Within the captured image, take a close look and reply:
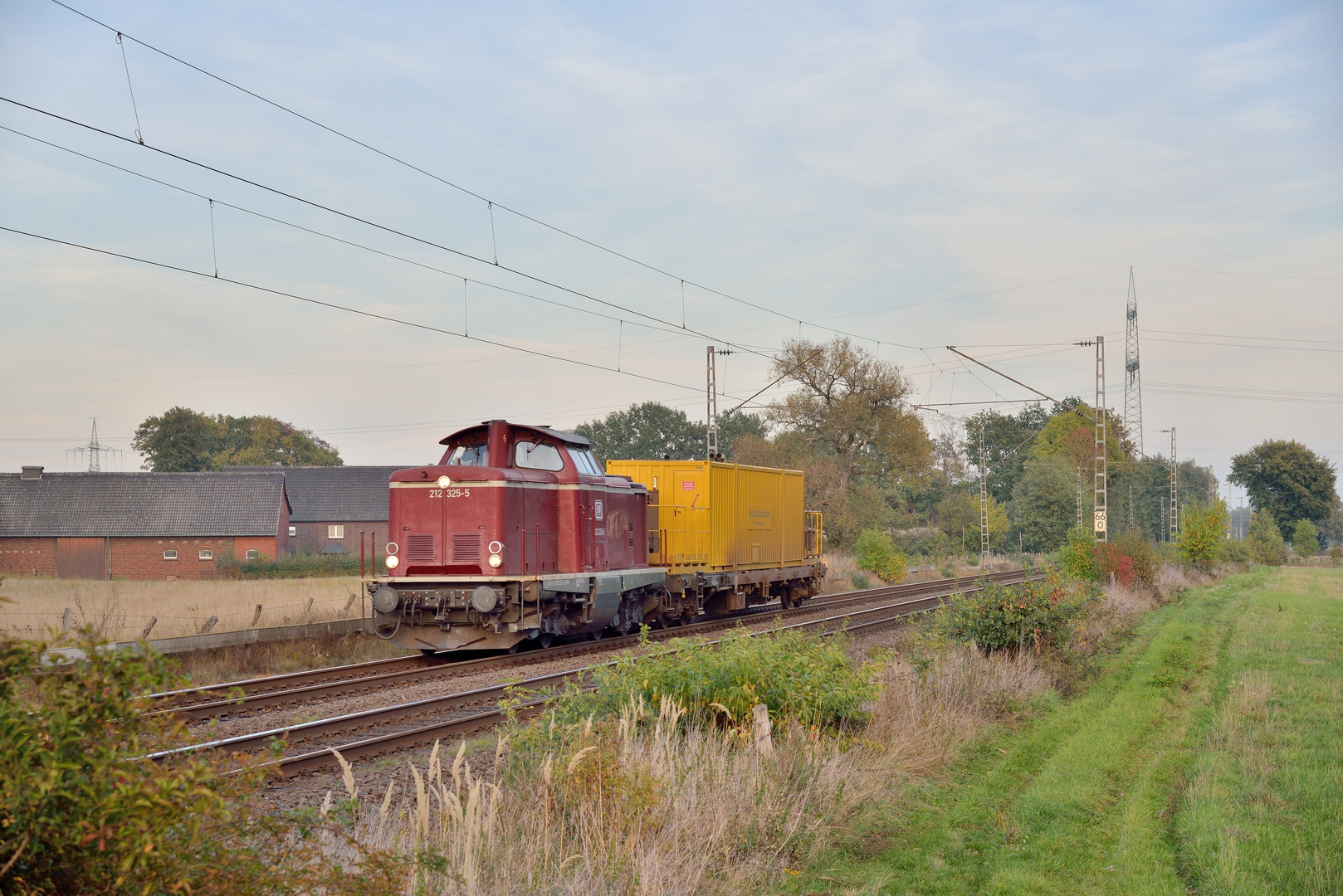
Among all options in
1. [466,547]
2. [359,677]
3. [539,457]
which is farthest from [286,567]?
[359,677]

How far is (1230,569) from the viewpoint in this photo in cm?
5034

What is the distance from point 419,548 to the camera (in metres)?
16.6

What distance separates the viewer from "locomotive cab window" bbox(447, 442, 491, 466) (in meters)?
17.6

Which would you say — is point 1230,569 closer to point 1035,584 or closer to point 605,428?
point 1035,584

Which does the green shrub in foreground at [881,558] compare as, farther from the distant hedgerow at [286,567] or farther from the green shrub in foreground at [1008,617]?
the green shrub in foreground at [1008,617]

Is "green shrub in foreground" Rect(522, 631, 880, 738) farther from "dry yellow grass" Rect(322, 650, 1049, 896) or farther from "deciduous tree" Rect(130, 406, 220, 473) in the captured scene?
"deciduous tree" Rect(130, 406, 220, 473)

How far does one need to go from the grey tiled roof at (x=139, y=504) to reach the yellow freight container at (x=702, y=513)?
42.4 metres

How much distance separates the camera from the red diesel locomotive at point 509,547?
16203 millimetres

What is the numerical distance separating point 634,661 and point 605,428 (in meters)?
A: 97.4

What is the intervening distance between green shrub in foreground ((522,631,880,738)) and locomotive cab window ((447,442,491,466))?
356 inches

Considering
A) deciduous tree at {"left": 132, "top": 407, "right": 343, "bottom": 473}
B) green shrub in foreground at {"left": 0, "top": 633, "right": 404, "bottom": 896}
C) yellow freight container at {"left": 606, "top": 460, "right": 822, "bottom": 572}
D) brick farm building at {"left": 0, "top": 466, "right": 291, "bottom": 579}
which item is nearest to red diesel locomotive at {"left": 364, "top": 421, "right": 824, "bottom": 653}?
yellow freight container at {"left": 606, "top": 460, "right": 822, "bottom": 572}

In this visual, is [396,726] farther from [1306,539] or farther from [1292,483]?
[1292,483]

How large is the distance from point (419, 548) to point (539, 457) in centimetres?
273

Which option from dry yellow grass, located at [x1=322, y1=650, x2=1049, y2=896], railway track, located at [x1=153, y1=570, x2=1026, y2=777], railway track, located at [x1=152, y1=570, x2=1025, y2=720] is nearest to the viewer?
dry yellow grass, located at [x1=322, y1=650, x2=1049, y2=896]
